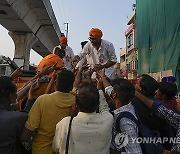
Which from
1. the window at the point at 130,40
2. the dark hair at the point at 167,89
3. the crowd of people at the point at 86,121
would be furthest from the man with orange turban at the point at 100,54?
the window at the point at 130,40

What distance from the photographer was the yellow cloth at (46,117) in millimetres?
2375

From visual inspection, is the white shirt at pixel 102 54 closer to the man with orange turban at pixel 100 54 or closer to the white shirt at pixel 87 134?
the man with orange turban at pixel 100 54

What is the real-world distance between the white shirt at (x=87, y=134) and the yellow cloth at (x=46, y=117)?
0.93 ft

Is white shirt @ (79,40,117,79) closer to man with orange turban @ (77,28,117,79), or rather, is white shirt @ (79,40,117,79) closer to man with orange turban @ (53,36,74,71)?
man with orange turban @ (77,28,117,79)

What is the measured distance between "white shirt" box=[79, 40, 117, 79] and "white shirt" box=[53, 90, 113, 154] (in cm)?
245

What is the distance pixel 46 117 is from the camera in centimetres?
240

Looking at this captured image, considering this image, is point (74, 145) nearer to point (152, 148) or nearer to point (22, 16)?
point (152, 148)

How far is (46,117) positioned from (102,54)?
2.40 metres

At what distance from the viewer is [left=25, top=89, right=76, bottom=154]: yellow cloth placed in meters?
2.38

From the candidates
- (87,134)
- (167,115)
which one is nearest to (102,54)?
(167,115)

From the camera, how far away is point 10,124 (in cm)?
221

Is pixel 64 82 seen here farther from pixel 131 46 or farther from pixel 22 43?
pixel 131 46

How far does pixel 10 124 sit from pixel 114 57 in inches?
106

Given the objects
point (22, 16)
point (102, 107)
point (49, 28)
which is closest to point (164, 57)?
point (102, 107)
